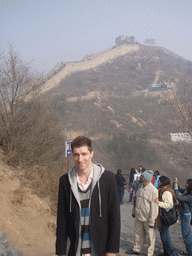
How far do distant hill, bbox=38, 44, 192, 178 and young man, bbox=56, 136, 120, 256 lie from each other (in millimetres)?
23352

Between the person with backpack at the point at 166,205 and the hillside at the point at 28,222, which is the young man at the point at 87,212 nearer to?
the person with backpack at the point at 166,205

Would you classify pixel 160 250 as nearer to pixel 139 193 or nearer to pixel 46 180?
pixel 139 193

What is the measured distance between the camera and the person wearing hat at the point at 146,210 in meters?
3.81

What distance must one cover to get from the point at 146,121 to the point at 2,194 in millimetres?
38288

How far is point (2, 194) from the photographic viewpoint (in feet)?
19.3

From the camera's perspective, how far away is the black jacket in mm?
1809

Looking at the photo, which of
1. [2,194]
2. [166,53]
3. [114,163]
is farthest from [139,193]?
[166,53]

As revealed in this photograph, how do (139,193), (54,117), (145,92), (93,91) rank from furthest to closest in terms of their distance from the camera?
1. (145,92)
2. (93,91)
3. (54,117)
4. (139,193)

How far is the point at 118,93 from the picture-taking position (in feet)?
168

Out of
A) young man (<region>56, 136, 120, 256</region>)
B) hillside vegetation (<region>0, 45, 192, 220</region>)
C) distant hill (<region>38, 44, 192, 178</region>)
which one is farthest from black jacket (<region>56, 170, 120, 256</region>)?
distant hill (<region>38, 44, 192, 178</region>)

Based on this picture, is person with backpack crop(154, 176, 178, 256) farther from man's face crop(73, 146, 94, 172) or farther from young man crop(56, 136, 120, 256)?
man's face crop(73, 146, 94, 172)

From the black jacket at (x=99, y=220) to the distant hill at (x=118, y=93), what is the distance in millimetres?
23360

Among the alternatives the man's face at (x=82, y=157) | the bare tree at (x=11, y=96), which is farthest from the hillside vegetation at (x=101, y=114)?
the man's face at (x=82, y=157)

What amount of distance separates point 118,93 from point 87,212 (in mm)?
50259
